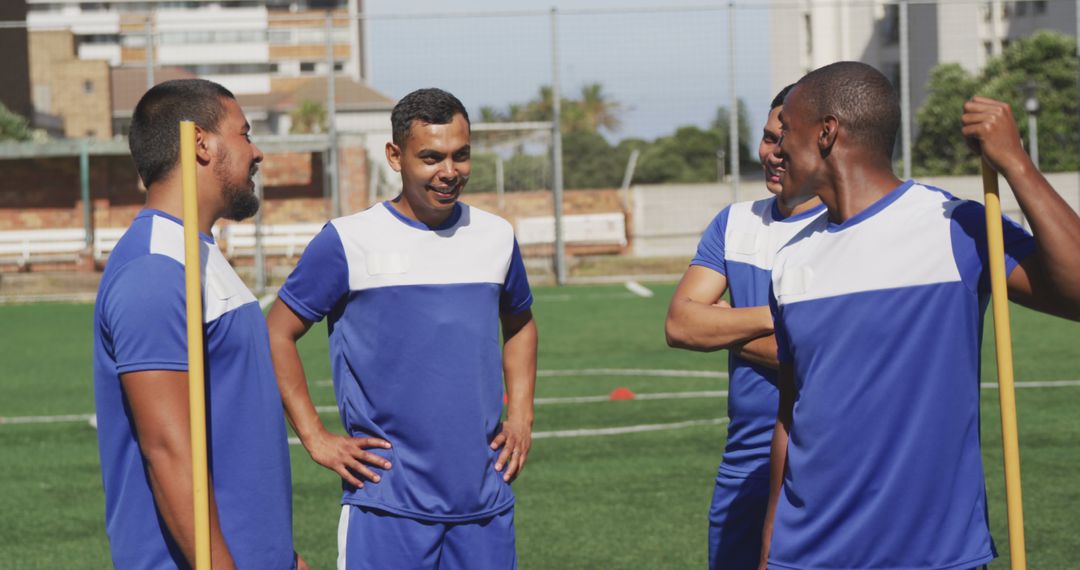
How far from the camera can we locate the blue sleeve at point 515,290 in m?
4.42

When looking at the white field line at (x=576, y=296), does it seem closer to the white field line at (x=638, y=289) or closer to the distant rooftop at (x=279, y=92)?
the white field line at (x=638, y=289)

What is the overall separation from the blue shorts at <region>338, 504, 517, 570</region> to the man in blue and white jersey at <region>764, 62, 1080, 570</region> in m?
1.16

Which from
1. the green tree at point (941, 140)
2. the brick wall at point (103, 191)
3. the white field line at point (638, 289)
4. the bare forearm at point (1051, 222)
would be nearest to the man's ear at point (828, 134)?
the bare forearm at point (1051, 222)

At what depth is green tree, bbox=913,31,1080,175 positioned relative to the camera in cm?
3588

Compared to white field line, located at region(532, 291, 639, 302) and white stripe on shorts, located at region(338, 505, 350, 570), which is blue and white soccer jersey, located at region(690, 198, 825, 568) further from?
white field line, located at region(532, 291, 639, 302)

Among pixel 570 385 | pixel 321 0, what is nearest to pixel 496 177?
pixel 570 385

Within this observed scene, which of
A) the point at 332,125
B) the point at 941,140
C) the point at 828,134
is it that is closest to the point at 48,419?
the point at 828,134

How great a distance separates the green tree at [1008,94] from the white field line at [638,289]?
15290mm

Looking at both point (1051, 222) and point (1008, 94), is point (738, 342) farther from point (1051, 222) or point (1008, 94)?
point (1008, 94)

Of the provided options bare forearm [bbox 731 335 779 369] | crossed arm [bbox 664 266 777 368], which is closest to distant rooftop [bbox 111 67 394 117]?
crossed arm [bbox 664 266 777 368]

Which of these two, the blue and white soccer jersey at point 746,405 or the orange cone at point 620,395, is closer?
the blue and white soccer jersey at point 746,405

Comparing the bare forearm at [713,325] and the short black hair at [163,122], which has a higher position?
the short black hair at [163,122]

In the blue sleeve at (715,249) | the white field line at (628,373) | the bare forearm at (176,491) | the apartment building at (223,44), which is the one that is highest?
the apartment building at (223,44)

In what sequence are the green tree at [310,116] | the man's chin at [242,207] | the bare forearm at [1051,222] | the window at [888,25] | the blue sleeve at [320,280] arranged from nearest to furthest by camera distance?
the bare forearm at [1051,222], the man's chin at [242,207], the blue sleeve at [320,280], the window at [888,25], the green tree at [310,116]
